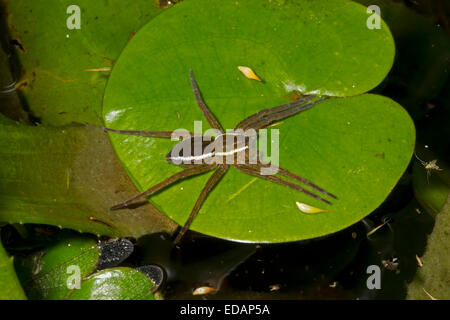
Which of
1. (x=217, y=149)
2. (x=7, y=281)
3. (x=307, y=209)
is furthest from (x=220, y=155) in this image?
(x=7, y=281)

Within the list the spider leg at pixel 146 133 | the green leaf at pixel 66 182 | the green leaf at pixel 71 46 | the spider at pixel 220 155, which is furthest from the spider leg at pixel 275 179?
the green leaf at pixel 71 46

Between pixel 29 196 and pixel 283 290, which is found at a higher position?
pixel 29 196

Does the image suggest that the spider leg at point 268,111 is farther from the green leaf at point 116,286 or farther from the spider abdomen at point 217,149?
the green leaf at point 116,286

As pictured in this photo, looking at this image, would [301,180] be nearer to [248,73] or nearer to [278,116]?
[278,116]

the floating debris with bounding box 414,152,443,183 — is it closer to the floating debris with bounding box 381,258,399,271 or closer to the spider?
the floating debris with bounding box 381,258,399,271

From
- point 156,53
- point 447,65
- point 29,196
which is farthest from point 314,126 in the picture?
point 29,196

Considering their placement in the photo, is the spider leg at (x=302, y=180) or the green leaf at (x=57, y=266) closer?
the spider leg at (x=302, y=180)

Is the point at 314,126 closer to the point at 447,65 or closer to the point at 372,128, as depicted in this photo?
the point at 372,128
